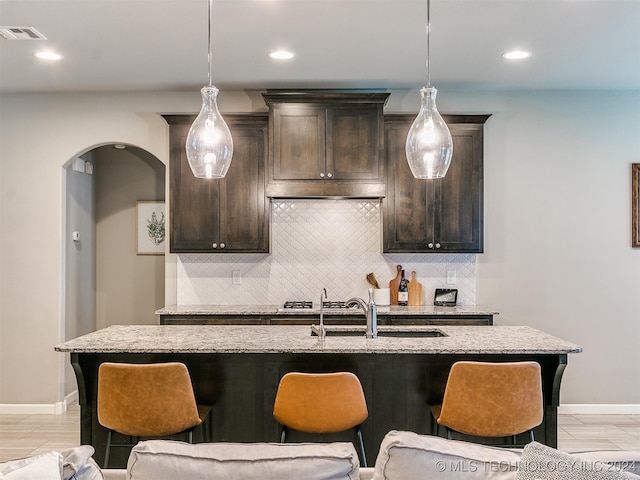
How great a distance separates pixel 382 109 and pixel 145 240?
312 centimetres

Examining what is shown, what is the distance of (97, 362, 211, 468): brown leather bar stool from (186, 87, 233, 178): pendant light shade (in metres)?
1.00

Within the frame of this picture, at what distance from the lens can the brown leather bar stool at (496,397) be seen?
108 inches

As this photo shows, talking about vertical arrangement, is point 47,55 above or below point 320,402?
above

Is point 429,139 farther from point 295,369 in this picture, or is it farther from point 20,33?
point 20,33

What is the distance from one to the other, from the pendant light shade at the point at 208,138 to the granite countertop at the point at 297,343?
936mm

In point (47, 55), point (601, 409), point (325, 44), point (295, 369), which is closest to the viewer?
point (295, 369)

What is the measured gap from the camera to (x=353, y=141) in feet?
16.0

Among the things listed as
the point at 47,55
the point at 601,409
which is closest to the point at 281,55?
the point at 47,55

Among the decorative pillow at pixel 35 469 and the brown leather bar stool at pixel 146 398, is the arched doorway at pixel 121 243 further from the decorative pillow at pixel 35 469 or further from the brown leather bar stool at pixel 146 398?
the decorative pillow at pixel 35 469

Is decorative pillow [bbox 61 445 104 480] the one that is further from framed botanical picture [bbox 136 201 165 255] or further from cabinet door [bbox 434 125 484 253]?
framed botanical picture [bbox 136 201 165 255]

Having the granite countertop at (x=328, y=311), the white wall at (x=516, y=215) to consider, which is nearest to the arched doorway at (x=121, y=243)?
the white wall at (x=516, y=215)

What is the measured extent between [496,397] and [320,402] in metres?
0.83

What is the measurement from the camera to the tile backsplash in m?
5.25

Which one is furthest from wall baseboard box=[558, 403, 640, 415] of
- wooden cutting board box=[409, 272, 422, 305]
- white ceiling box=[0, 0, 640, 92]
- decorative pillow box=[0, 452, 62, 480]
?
decorative pillow box=[0, 452, 62, 480]
